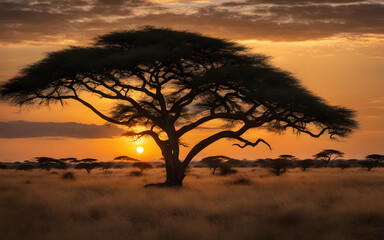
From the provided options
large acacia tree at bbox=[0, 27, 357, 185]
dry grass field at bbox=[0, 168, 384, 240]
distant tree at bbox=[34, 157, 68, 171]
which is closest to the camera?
dry grass field at bbox=[0, 168, 384, 240]

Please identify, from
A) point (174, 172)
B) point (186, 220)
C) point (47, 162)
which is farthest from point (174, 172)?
point (47, 162)

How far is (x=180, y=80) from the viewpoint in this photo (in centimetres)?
2592

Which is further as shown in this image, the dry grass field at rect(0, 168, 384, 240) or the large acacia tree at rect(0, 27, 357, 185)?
the large acacia tree at rect(0, 27, 357, 185)

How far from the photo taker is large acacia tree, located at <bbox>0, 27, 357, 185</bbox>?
23547 millimetres

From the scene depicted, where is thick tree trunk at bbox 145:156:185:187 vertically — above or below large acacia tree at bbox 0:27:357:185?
below

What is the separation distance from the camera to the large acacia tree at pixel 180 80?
23.5m

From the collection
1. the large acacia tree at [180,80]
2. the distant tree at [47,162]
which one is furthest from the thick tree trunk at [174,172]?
the distant tree at [47,162]

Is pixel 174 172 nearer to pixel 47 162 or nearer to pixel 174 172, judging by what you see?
pixel 174 172

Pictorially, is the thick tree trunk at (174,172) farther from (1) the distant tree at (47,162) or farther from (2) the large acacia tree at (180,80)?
(1) the distant tree at (47,162)

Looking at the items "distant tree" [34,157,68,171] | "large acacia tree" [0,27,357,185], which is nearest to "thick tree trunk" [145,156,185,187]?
"large acacia tree" [0,27,357,185]

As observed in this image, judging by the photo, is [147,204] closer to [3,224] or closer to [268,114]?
[3,224]

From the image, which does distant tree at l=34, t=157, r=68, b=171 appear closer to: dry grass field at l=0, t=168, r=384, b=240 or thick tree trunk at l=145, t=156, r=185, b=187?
thick tree trunk at l=145, t=156, r=185, b=187

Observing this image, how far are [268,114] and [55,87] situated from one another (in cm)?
1164

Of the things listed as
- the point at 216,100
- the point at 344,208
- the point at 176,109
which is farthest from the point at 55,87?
the point at 344,208
